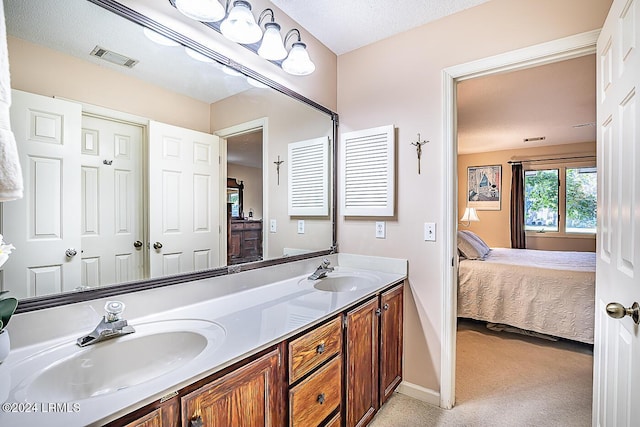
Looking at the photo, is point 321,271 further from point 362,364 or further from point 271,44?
point 271,44

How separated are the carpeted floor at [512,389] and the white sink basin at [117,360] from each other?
1.24 metres

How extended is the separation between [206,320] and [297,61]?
143cm

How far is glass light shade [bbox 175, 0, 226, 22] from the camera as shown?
1248mm

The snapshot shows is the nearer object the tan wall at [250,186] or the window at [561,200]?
the tan wall at [250,186]

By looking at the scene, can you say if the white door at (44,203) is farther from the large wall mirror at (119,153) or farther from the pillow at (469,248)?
the pillow at (469,248)

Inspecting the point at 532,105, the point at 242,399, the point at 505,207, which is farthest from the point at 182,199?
the point at 505,207

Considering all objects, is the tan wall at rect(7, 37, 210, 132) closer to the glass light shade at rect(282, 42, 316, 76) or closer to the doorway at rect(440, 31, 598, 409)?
the glass light shade at rect(282, 42, 316, 76)

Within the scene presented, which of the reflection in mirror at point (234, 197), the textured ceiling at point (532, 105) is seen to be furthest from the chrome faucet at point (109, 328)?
the textured ceiling at point (532, 105)

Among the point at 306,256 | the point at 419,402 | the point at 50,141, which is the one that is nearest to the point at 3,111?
the point at 50,141

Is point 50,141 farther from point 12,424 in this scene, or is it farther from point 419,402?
point 419,402

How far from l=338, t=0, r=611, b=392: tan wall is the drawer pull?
151 centimetres

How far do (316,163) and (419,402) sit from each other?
1683mm

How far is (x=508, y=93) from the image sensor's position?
9.89ft

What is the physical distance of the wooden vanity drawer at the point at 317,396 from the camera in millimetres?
1140
